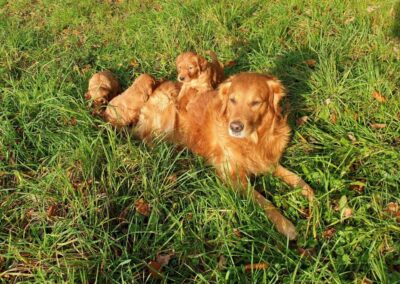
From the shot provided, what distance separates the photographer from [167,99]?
13.9ft

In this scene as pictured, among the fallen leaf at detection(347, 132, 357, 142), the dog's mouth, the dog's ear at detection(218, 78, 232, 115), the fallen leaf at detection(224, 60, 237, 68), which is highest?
the dog's ear at detection(218, 78, 232, 115)

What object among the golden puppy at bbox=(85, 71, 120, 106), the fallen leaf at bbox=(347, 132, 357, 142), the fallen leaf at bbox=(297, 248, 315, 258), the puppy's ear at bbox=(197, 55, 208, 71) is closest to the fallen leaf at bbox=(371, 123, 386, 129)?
the fallen leaf at bbox=(347, 132, 357, 142)

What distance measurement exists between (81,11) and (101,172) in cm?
436

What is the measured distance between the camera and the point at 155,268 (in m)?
2.47

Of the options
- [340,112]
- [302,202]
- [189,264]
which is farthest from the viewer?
[340,112]

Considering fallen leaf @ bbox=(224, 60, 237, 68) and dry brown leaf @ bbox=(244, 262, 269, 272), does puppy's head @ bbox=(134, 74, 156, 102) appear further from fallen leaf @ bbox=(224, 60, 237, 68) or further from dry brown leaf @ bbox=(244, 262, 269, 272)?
dry brown leaf @ bbox=(244, 262, 269, 272)

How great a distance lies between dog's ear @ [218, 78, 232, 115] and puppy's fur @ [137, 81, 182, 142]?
880mm

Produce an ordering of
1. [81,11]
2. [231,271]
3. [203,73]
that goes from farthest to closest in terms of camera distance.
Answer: [81,11]
[203,73]
[231,271]

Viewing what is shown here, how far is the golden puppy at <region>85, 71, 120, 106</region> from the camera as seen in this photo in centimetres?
418

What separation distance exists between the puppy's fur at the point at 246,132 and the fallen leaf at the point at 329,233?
316 mm

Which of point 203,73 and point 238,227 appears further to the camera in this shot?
point 203,73

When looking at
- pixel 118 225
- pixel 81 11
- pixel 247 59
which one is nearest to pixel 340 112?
pixel 247 59

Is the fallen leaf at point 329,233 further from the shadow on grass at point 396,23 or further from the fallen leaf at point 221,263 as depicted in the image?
the shadow on grass at point 396,23

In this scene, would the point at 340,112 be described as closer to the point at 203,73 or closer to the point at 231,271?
the point at 203,73
